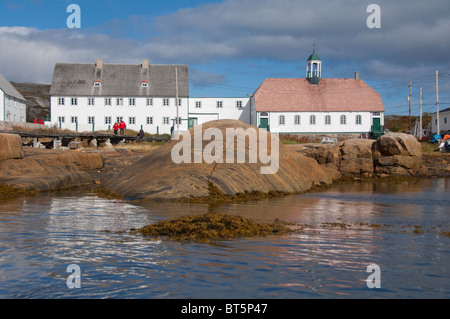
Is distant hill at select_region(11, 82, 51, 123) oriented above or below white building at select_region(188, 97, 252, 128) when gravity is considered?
above

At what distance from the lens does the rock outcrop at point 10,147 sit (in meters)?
15.8

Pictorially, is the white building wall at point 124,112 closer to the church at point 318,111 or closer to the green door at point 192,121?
the green door at point 192,121

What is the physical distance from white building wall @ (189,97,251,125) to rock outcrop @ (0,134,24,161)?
1826 inches

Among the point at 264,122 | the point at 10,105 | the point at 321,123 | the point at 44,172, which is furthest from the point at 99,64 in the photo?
the point at 44,172

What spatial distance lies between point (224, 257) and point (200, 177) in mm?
5955

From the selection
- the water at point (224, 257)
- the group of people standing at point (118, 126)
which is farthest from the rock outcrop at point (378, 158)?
the group of people standing at point (118, 126)

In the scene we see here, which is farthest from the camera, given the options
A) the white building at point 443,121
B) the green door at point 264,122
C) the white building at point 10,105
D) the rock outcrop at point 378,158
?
the white building at point 443,121

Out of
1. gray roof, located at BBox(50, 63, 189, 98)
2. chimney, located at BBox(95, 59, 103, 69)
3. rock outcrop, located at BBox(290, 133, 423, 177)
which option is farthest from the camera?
chimney, located at BBox(95, 59, 103, 69)

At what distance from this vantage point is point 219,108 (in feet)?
210

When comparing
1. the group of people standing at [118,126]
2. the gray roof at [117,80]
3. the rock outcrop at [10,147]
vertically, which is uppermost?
the gray roof at [117,80]

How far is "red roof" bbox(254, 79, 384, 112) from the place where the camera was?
5984 centimetres

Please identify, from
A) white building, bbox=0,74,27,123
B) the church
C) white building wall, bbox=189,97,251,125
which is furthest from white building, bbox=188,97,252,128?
white building, bbox=0,74,27,123

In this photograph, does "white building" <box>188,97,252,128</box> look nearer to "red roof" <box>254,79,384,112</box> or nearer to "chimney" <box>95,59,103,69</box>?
"red roof" <box>254,79,384,112</box>

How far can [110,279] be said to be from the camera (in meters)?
5.35
